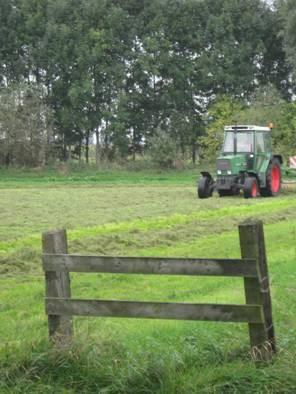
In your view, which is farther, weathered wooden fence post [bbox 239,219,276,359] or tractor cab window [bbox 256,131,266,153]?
tractor cab window [bbox 256,131,266,153]

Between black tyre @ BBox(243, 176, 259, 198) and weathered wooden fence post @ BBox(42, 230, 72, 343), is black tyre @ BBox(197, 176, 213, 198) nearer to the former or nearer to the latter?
black tyre @ BBox(243, 176, 259, 198)

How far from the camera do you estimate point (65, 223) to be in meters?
16.2

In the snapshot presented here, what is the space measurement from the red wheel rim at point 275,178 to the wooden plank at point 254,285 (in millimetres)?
21478

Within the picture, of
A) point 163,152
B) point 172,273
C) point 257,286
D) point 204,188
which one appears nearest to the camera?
point 257,286

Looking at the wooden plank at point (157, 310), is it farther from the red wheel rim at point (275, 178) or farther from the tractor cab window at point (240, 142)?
the red wheel rim at point (275, 178)

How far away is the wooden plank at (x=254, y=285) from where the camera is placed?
5.32 meters

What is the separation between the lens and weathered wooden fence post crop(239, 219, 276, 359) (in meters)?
5.32

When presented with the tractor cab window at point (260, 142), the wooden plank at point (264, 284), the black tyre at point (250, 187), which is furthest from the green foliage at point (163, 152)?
the wooden plank at point (264, 284)

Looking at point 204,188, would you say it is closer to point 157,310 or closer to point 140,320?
point 140,320

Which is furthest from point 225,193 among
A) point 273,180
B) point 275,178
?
point 275,178

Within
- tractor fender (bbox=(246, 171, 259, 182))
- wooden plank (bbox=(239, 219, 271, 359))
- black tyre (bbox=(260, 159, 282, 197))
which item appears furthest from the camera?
black tyre (bbox=(260, 159, 282, 197))

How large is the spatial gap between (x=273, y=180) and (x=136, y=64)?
27570mm

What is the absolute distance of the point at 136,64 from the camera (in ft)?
171

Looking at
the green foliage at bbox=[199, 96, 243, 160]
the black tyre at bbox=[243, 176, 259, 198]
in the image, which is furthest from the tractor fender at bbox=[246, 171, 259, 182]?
the green foliage at bbox=[199, 96, 243, 160]
